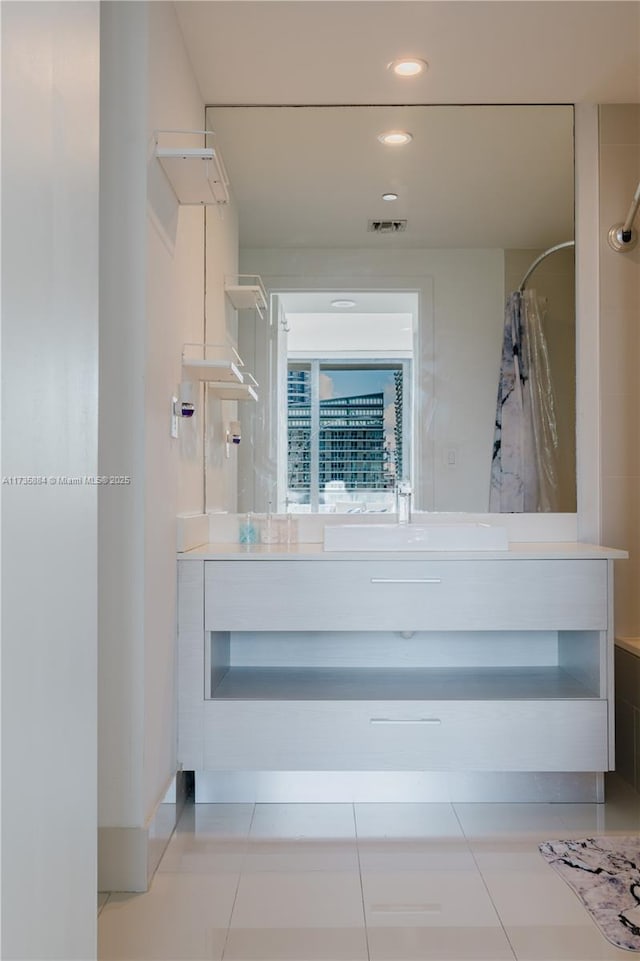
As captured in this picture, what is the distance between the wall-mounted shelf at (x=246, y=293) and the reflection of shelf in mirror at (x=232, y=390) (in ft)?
0.96

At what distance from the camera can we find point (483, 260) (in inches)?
112

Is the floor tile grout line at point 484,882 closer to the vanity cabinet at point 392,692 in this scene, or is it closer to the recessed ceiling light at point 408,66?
the vanity cabinet at point 392,692

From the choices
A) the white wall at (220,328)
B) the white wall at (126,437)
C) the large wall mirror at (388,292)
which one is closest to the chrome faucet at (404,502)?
the large wall mirror at (388,292)

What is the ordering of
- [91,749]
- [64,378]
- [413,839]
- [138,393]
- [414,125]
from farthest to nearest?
[414,125]
[413,839]
[138,393]
[91,749]
[64,378]

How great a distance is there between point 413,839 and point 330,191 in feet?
7.12

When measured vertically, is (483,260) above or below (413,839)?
above

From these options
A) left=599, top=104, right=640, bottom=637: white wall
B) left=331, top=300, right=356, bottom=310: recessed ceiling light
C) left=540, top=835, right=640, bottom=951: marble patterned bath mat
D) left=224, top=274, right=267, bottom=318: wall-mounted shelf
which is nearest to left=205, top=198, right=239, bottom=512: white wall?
left=224, top=274, right=267, bottom=318: wall-mounted shelf

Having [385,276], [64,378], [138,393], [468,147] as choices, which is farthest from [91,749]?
[468,147]

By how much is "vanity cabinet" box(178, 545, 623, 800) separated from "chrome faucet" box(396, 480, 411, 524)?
0.40m

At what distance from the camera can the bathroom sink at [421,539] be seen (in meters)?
2.45

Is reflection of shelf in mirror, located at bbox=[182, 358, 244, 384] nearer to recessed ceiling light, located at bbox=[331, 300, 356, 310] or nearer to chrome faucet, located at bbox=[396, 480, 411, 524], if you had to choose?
recessed ceiling light, located at bbox=[331, 300, 356, 310]

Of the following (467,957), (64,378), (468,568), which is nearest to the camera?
(64,378)

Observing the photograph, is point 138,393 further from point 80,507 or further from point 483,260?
point 483,260

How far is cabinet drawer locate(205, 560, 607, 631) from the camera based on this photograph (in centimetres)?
235
